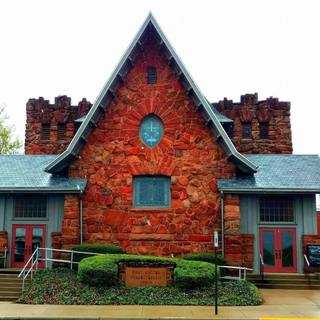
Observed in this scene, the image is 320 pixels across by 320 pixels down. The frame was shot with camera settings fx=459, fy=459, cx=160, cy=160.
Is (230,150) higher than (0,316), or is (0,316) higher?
(230,150)

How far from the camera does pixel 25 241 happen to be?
69.6 feet

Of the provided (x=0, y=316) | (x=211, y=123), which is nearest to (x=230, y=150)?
(x=211, y=123)

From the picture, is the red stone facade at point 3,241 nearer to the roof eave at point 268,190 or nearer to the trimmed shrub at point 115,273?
the trimmed shrub at point 115,273

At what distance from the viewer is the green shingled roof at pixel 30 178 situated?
20.5 m

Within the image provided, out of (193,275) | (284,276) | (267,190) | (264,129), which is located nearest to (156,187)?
(267,190)

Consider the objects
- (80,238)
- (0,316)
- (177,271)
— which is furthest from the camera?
(80,238)

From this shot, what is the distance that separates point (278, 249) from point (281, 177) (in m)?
3.37

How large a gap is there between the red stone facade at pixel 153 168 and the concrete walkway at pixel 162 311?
580cm

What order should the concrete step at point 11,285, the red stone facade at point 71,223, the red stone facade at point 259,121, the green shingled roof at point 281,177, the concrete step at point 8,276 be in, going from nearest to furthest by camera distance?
the concrete step at point 11,285 < the concrete step at point 8,276 < the red stone facade at point 71,223 < the green shingled roof at point 281,177 < the red stone facade at point 259,121

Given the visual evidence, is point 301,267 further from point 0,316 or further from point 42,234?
point 0,316

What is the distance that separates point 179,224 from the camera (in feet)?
66.1

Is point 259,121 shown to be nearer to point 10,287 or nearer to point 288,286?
point 288,286

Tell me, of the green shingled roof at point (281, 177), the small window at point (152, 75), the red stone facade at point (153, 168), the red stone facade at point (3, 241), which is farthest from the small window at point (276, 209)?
the red stone facade at point (3, 241)

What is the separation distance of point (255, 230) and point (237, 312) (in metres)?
7.82
